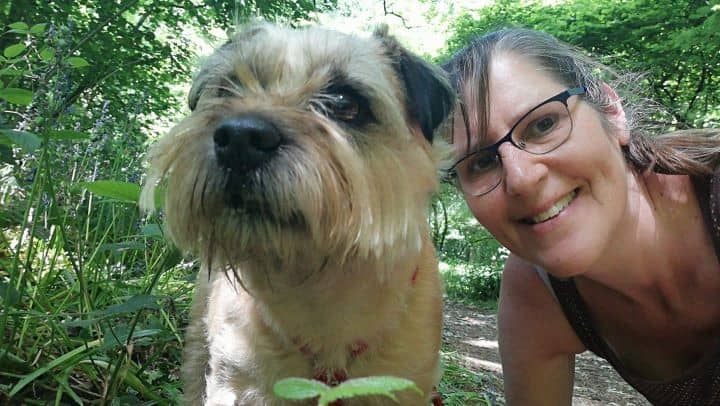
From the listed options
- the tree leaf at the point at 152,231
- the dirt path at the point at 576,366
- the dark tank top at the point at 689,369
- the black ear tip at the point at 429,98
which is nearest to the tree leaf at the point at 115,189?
the tree leaf at the point at 152,231

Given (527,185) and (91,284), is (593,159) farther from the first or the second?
(91,284)

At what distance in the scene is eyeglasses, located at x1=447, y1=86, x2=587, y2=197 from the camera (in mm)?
2229

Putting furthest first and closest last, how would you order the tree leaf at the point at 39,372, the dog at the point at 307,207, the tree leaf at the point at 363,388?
the tree leaf at the point at 39,372 → the dog at the point at 307,207 → the tree leaf at the point at 363,388

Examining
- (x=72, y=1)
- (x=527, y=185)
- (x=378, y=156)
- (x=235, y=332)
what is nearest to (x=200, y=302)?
(x=235, y=332)

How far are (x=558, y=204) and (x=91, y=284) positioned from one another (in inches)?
Answer: 85.9

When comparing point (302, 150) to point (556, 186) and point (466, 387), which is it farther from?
point (466, 387)

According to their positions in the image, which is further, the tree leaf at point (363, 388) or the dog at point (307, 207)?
the dog at point (307, 207)

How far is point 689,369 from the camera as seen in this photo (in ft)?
8.21

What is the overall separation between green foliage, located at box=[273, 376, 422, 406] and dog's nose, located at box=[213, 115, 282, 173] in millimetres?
1079

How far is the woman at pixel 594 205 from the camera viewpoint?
2.21 metres

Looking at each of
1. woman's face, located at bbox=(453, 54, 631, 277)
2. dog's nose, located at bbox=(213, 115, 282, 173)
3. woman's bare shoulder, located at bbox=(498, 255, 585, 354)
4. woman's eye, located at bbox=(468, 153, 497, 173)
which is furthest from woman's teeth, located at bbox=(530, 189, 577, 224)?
dog's nose, located at bbox=(213, 115, 282, 173)

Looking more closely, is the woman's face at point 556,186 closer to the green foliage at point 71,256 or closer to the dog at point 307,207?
the dog at point 307,207

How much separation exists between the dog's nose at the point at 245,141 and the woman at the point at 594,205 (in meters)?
1.01

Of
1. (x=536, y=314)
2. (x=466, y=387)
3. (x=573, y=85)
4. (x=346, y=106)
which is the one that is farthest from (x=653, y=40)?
(x=346, y=106)
